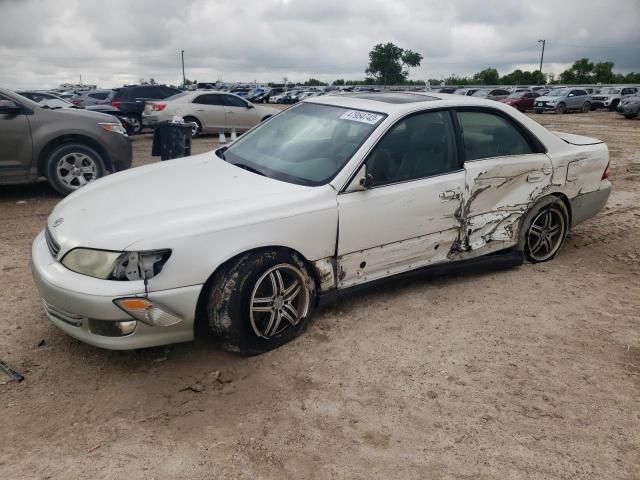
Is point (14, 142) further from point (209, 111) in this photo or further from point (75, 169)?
point (209, 111)

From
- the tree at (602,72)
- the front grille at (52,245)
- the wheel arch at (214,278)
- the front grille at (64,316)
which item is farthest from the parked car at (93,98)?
the tree at (602,72)

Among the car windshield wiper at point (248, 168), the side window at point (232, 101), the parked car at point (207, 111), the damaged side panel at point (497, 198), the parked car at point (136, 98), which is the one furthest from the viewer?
the side window at point (232, 101)

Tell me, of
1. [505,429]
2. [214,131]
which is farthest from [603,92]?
[505,429]

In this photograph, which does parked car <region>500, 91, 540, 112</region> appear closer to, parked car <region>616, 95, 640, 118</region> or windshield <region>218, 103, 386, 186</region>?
parked car <region>616, 95, 640, 118</region>

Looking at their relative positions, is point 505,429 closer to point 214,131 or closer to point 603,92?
point 214,131

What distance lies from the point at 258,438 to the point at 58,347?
1601 mm

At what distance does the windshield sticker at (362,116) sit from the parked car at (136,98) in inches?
511

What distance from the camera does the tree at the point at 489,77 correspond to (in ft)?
293

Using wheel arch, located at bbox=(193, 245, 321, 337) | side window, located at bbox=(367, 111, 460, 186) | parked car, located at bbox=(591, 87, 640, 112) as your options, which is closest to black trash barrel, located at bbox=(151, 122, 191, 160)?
side window, located at bbox=(367, 111, 460, 186)

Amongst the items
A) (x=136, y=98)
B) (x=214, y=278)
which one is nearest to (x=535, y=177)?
(x=214, y=278)

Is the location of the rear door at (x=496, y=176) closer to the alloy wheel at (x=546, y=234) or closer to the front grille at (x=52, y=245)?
the alloy wheel at (x=546, y=234)

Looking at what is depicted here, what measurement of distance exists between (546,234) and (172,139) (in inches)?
197

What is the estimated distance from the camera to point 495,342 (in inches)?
139

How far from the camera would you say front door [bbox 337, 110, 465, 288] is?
357 centimetres
